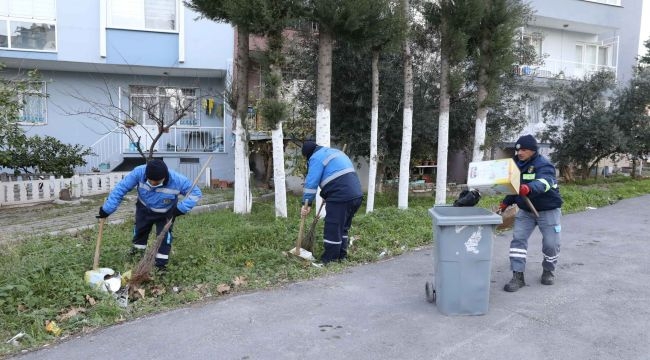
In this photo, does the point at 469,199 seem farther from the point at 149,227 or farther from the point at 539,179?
the point at 149,227

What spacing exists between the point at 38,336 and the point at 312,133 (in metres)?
8.60

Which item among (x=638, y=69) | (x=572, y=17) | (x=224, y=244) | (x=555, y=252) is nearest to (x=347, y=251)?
(x=224, y=244)

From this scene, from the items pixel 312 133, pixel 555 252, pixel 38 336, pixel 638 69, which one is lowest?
pixel 38 336

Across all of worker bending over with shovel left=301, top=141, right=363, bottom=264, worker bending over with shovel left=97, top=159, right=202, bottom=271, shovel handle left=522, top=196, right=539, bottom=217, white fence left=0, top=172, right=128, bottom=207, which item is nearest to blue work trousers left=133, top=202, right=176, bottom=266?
worker bending over with shovel left=97, top=159, right=202, bottom=271

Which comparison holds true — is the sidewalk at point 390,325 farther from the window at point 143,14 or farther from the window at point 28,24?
the window at point 28,24

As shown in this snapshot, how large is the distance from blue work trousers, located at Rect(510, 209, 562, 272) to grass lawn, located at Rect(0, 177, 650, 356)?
6.04ft

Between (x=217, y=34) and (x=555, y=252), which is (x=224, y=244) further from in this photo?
(x=217, y=34)

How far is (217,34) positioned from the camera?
14.8 meters

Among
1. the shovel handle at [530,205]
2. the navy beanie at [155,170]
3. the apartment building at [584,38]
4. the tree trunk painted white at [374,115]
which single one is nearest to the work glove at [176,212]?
the navy beanie at [155,170]

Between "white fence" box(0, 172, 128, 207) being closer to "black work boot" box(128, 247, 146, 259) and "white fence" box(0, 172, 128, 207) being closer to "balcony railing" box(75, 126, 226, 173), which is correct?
"balcony railing" box(75, 126, 226, 173)

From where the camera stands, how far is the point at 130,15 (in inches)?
567

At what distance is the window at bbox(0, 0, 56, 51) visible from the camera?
1369 centimetres

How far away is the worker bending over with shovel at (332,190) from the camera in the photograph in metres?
5.85

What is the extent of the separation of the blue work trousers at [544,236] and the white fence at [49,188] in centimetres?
1060
